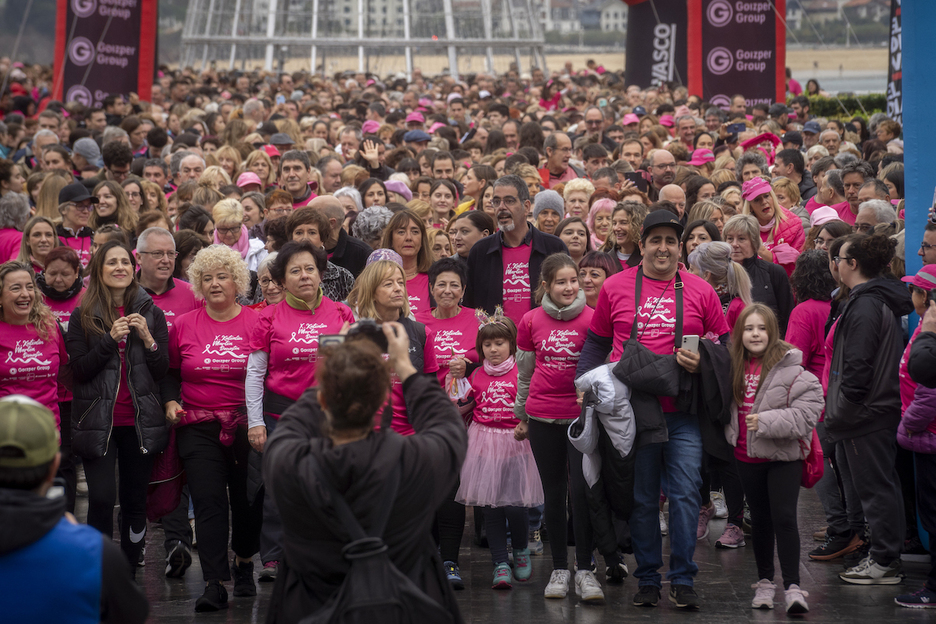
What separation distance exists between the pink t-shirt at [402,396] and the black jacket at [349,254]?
65.7 inches

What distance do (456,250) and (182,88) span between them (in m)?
18.7

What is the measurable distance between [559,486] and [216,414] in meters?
2.00

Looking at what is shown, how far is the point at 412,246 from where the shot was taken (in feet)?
22.8

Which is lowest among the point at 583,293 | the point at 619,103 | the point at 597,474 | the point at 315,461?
the point at 597,474

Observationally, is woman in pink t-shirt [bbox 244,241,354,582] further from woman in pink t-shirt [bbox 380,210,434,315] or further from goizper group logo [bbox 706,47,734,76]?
goizper group logo [bbox 706,47,734,76]

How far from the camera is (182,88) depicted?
2477 cm

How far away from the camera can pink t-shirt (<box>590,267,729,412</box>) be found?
18.2 feet

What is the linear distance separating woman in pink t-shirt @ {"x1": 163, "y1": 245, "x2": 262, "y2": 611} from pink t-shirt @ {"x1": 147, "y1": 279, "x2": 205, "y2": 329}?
1.42 ft

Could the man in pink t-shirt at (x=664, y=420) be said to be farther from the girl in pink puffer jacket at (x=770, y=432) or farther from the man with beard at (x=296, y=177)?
the man with beard at (x=296, y=177)

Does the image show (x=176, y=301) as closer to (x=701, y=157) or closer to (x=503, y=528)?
(x=503, y=528)

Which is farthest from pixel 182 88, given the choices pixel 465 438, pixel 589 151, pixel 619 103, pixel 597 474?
pixel 465 438

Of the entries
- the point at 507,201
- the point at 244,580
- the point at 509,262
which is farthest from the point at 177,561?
the point at 507,201

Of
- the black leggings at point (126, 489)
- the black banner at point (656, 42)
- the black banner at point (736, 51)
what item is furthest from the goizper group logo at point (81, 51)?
the black leggings at point (126, 489)

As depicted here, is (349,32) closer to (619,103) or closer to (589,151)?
(619,103)
